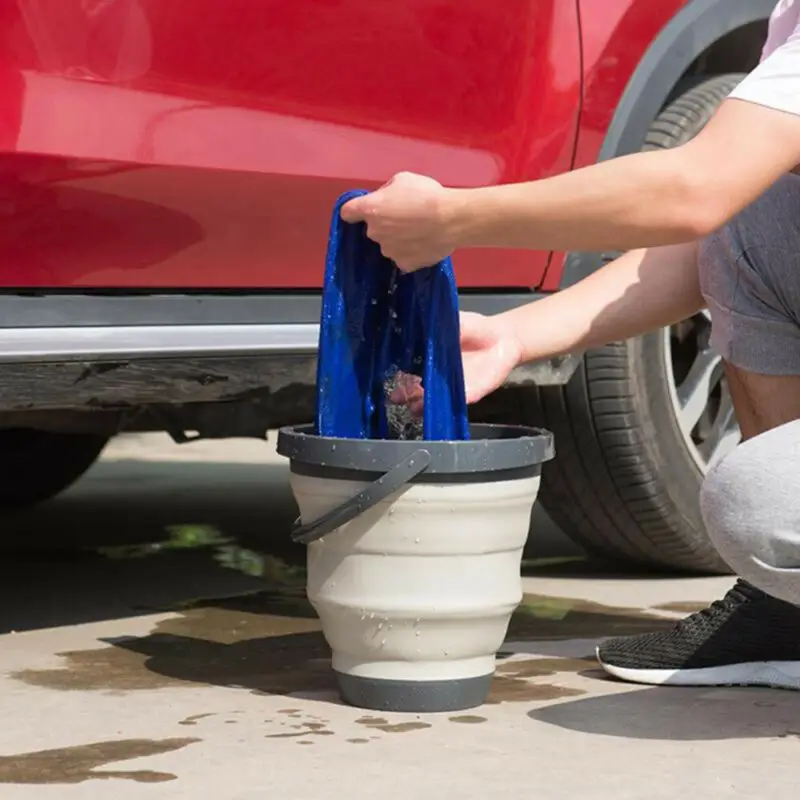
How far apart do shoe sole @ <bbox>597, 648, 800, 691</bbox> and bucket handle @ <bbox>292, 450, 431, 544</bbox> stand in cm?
53

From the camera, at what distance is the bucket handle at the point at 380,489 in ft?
7.85

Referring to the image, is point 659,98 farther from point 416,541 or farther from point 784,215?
point 416,541

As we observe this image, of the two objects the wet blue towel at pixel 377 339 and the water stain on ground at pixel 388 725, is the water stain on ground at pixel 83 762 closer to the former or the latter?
the water stain on ground at pixel 388 725

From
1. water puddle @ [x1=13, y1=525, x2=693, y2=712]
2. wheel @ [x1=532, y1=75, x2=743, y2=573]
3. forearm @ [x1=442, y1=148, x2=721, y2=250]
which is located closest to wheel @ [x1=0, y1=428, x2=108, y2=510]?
water puddle @ [x1=13, y1=525, x2=693, y2=712]

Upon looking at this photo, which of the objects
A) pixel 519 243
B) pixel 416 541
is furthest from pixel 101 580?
pixel 519 243

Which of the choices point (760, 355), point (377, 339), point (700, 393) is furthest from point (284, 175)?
point (700, 393)

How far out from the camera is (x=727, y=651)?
2.73 meters

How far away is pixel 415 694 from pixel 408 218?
650 millimetres

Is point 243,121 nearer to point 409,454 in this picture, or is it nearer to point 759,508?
point 409,454

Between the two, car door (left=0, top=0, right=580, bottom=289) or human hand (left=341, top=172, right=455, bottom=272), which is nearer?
human hand (left=341, top=172, right=455, bottom=272)

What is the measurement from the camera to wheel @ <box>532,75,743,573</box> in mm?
3434

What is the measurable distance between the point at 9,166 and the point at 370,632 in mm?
796

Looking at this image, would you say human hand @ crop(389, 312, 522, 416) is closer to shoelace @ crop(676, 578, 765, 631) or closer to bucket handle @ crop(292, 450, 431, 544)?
bucket handle @ crop(292, 450, 431, 544)

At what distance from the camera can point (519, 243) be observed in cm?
234
